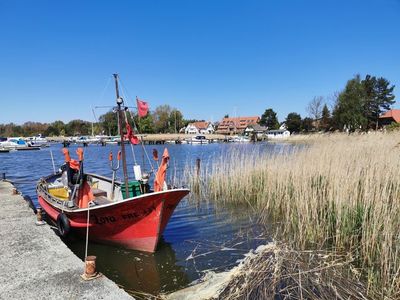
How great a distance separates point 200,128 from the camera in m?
131

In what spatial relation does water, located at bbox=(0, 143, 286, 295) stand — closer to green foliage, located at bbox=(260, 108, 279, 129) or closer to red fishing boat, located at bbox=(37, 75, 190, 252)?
red fishing boat, located at bbox=(37, 75, 190, 252)

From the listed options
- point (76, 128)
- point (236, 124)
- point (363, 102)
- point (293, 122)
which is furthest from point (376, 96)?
point (76, 128)

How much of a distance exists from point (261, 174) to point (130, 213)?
622 centimetres

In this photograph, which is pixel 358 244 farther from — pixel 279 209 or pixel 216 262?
pixel 279 209

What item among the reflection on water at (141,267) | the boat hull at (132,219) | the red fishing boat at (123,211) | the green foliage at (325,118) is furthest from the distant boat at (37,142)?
the reflection on water at (141,267)

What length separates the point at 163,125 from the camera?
111812 millimetres

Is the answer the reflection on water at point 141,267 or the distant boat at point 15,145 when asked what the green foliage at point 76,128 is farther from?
the reflection on water at point 141,267

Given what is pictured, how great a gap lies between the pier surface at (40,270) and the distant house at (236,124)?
113074 millimetres

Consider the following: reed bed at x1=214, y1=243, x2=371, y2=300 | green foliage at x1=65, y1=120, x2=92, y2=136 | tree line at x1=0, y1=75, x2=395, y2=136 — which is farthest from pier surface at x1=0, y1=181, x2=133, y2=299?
green foliage at x1=65, y1=120, x2=92, y2=136

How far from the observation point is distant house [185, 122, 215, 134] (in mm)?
117938

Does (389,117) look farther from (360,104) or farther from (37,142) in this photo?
(37,142)

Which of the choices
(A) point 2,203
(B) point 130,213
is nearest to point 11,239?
(B) point 130,213

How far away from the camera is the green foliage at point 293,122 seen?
83562 millimetres

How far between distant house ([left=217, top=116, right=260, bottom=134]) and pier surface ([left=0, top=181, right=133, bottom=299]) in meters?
113
